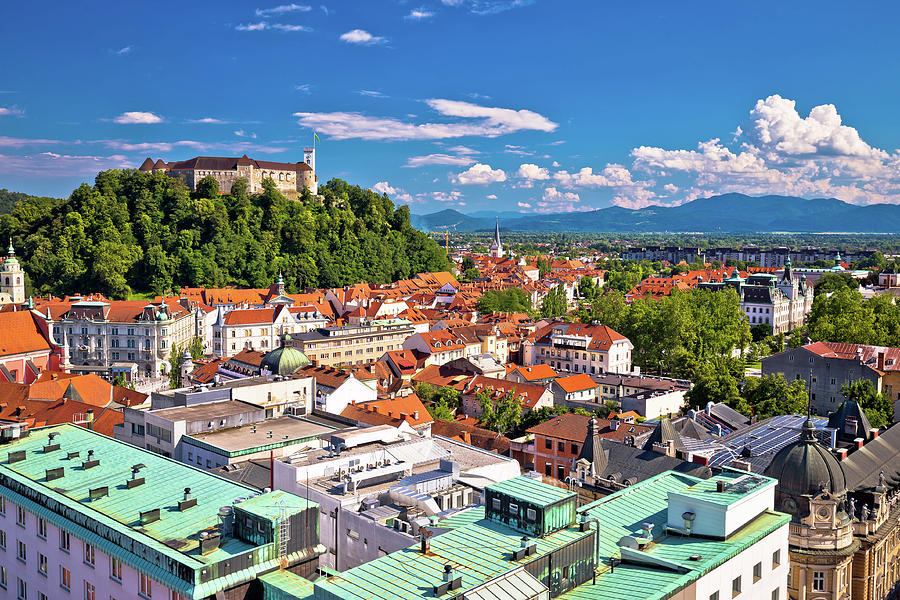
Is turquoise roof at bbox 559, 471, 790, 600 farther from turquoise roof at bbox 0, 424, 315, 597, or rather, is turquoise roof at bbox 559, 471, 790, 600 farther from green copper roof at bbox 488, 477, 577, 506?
turquoise roof at bbox 0, 424, 315, 597

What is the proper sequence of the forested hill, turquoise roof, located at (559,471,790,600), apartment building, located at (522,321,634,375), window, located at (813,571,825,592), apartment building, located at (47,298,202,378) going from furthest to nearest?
the forested hill, apartment building, located at (47,298,202,378), apartment building, located at (522,321,634,375), window, located at (813,571,825,592), turquoise roof, located at (559,471,790,600)

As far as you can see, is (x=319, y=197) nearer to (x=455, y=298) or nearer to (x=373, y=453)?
(x=455, y=298)

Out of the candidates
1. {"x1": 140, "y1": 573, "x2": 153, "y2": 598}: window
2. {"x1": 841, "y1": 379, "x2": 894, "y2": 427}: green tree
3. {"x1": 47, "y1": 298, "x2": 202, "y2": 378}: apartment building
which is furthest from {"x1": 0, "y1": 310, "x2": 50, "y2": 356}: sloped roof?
{"x1": 841, "y1": 379, "x2": 894, "y2": 427}: green tree

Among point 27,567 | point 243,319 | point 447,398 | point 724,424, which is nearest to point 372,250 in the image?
point 243,319

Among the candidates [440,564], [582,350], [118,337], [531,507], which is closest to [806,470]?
[531,507]

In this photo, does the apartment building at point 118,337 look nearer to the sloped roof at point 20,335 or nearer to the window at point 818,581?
the sloped roof at point 20,335

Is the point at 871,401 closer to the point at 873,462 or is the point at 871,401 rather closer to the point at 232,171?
the point at 873,462

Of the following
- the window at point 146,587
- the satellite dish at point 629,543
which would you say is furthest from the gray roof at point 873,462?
the window at point 146,587
